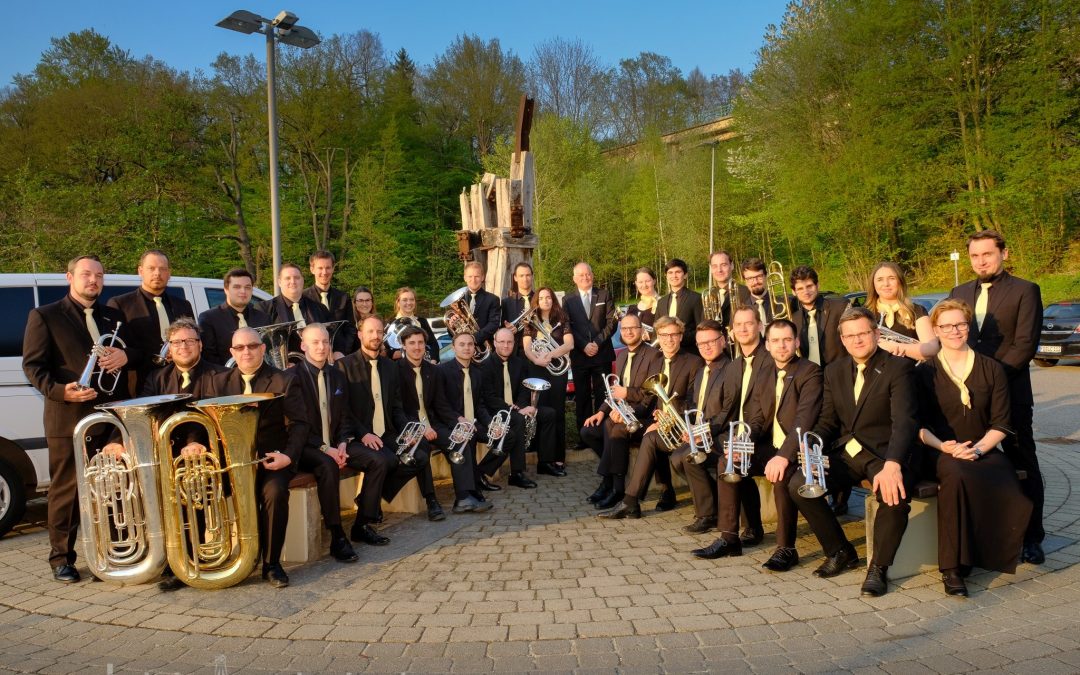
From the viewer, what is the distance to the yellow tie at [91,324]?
188 inches

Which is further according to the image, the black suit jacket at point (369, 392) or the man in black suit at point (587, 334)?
the man in black suit at point (587, 334)

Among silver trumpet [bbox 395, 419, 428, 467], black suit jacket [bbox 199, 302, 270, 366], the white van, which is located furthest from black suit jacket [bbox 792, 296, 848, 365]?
the white van

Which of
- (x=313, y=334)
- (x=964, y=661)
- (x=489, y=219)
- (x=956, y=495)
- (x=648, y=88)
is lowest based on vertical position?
(x=964, y=661)

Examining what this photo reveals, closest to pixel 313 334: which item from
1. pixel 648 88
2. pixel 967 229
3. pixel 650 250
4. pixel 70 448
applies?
pixel 70 448

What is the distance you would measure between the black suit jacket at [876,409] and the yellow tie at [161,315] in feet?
15.7

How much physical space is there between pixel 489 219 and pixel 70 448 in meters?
6.21

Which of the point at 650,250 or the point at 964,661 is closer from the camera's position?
the point at 964,661

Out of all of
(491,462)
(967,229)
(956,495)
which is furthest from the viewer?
(967,229)

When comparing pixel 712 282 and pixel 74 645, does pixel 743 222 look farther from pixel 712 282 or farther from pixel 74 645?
pixel 74 645

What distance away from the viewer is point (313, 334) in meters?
5.45

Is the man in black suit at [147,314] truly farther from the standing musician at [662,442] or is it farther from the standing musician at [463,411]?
the standing musician at [662,442]

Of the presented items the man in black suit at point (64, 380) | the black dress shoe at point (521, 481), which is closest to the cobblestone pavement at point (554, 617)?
the man in black suit at point (64, 380)

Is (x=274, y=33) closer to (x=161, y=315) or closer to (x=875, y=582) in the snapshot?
(x=161, y=315)

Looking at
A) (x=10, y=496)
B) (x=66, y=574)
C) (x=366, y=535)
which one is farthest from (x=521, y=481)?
(x=10, y=496)
